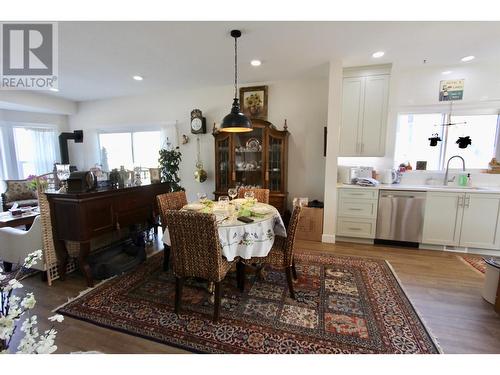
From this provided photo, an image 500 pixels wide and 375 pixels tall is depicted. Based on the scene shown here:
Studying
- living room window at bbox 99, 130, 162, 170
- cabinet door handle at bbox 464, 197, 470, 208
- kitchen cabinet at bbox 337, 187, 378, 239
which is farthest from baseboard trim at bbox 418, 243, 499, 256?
living room window at bbox 99, 130, 162, 170

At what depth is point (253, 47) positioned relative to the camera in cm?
281

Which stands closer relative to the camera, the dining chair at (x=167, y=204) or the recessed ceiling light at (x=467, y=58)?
the dining chair at (x=167, y=204)

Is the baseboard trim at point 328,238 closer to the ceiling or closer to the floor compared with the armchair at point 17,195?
closer to the floor

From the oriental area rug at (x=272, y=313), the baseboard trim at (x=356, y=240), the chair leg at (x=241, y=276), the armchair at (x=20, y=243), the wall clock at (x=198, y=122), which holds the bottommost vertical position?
the oriental area rug at (x=272, y=313)

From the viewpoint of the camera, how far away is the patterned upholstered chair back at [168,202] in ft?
8.59

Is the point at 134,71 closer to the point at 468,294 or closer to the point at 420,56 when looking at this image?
the point at 420,56

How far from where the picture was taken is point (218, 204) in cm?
264

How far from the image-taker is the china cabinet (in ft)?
13.0

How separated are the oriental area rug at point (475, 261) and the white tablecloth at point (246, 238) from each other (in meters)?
2.71

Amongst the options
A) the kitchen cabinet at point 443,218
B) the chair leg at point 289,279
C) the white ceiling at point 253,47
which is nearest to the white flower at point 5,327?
the chair leg at point 289,279

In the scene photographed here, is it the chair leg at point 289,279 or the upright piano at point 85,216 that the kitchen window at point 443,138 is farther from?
the upright piano at point 85,216

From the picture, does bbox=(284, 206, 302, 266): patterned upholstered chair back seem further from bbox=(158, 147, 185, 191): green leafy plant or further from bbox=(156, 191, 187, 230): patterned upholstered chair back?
bbox=(158, 147, 185, 191): green leafy plant

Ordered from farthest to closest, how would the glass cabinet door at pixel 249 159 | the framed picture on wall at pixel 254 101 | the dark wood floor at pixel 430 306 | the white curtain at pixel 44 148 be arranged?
the white curtain at pixel 44 148 < the framed picture on wall at pixel 254 101 < the glass cabinet door at pixel 249 159 < the dark wood floor at pixel 430 306

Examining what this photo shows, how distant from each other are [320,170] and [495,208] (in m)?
2.33
